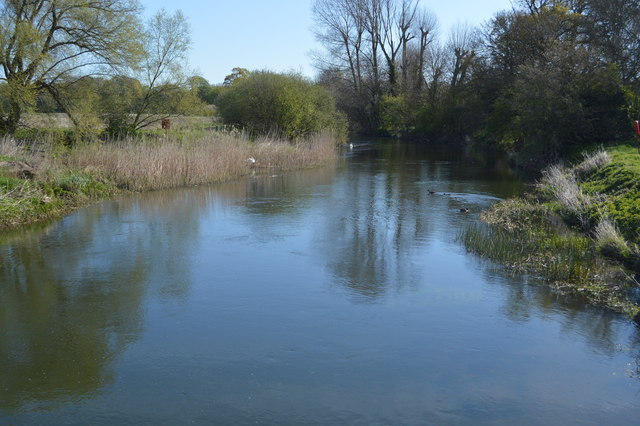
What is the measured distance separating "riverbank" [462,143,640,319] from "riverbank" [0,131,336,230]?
8.93m

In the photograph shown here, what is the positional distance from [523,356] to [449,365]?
0.86 meters

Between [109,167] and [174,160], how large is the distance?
6.32 feet

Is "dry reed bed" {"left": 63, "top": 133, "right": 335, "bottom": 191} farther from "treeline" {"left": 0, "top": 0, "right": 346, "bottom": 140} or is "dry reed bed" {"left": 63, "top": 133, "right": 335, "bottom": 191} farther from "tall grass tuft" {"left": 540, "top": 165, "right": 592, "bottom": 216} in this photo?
"tall grass tuft" {"left": 540, "top": 165, "right": 592, "bottom": 216}

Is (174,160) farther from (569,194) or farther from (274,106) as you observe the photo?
(569,194)

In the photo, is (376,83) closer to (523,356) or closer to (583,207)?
(583,207)

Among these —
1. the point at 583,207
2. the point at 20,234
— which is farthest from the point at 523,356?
the point at 20,234

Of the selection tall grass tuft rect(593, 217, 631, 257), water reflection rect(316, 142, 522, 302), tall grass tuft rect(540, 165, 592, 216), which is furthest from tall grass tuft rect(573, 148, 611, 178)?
tall grass tuft rect(593, 217, 631, 257)

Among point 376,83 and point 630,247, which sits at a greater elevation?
point 376,83

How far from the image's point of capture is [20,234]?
35.3 feet

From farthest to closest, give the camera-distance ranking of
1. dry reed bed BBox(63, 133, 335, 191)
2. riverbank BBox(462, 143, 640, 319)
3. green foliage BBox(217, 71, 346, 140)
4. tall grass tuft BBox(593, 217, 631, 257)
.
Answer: green foliage BBox(217, 71, 346, 140), dry reed bed BBox(63, 133, 335, 191), tall grass tuft BBox(593, 217, 631, 257), riverbank BBox(462, 143, 640, 319)

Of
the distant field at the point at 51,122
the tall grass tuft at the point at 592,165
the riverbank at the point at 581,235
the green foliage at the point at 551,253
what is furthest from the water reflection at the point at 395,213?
the distant field at the point at 51,122

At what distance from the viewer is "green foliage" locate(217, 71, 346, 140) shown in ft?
85.6

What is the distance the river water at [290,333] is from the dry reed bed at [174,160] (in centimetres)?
402

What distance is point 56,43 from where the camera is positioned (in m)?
18.9
